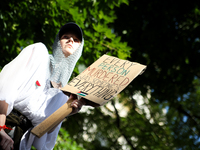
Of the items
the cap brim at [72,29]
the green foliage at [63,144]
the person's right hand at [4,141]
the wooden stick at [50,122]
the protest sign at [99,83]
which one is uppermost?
the cap brim at [72,29]

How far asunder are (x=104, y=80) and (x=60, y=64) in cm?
49

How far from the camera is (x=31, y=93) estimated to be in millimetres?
1957

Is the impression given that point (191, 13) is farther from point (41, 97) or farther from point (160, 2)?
point (41, 97)

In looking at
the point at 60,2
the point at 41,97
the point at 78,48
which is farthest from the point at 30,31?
the point at 41,97

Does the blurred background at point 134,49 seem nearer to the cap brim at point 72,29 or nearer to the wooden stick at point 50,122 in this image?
the cap brim at point 72,29

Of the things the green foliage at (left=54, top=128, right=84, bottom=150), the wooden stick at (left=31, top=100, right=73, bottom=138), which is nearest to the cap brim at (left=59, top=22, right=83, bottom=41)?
the wooden stick at (left=31, top=100, right=73, bottom=138)

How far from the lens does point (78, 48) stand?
248 centimetres

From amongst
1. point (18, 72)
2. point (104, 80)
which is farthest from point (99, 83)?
point (18, 72)

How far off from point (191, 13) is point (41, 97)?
17.2 ft

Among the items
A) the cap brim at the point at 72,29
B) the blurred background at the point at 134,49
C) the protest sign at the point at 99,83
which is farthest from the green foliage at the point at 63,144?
the protest sign at the point at 99,83

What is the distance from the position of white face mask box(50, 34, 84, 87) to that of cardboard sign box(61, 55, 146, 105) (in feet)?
0.71

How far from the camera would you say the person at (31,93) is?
1.79 metres

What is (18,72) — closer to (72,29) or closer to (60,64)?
(60,64)

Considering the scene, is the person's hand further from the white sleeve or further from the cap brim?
the cap brim
